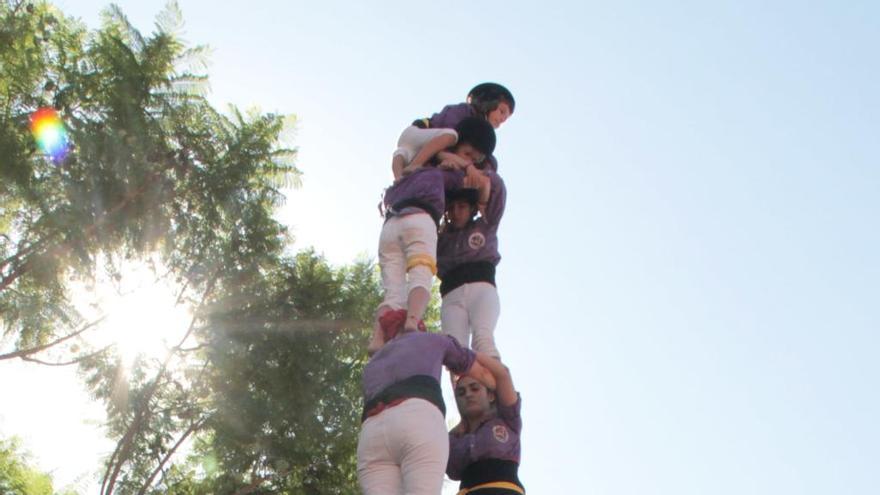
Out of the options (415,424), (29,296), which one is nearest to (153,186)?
(29,296)

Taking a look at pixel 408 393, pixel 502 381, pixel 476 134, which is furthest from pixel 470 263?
pixel 408 393

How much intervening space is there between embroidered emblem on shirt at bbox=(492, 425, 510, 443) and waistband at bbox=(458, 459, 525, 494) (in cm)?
11

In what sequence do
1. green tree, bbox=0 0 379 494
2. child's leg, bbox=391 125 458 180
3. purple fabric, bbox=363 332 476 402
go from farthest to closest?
green tree, bbox=0 0 379 494
child's leg, bbox=391 125 458 180
purple fabric, bbox=363 332 476 402

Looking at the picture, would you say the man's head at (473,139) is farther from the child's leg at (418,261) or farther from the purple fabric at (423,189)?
the child's leg at (418,261)

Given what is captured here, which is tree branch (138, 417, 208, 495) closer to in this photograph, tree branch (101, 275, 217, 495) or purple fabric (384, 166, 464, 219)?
tree branch (101, 275, 217, 495)

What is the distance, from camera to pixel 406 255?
5.02 meters

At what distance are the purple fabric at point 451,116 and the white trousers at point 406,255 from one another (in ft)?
A: 3.10

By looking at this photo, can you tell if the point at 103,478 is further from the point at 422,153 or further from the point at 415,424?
the point at 415,424

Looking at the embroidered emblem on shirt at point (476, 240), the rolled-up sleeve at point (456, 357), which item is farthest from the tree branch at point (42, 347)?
the rolled-up sleeve at point (456, 357)

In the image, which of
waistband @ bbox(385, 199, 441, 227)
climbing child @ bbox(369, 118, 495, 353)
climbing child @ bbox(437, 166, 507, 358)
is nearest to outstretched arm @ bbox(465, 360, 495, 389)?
climbing child @ bbox(369, 118, 495, 353)

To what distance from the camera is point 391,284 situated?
16.4 feet

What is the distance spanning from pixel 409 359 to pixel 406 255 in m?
0.98

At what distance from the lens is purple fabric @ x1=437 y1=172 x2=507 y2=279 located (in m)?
5.71

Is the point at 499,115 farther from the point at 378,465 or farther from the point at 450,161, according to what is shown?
the point at 378,465
